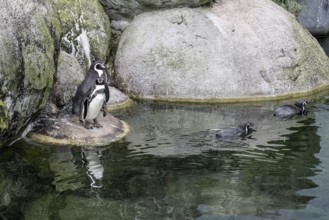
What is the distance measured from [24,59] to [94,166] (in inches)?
77.1

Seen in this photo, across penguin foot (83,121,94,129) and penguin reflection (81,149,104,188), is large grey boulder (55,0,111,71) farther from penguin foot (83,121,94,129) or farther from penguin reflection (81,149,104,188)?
→ penguin reflection (81,149,104,188)

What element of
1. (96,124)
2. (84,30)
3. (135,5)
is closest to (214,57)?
(135,5)

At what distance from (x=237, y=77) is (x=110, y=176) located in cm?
589

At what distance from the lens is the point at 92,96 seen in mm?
9883

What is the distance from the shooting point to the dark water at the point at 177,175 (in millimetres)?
6883

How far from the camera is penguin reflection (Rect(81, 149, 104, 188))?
775 cm

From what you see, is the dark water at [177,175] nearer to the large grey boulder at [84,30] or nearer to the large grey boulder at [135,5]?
the large grey boulder at [84,30]

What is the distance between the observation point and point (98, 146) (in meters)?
9.45

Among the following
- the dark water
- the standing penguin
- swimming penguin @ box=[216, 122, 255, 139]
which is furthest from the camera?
the standing penguin

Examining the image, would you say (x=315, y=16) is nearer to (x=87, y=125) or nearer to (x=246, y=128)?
(x=246, y=128)

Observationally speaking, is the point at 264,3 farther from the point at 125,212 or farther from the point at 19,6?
the point at 125,212

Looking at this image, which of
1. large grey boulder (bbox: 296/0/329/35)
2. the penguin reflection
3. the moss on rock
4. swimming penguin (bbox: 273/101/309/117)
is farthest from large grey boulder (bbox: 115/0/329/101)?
large grey boulder (bbox: 296/0/329/35)

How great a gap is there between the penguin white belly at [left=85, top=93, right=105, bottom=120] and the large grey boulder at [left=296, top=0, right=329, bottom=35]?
13587 millimetres

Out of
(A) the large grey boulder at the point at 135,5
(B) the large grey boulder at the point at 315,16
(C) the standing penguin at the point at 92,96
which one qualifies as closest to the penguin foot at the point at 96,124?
(C) the standing penguin at the point at 92,96
